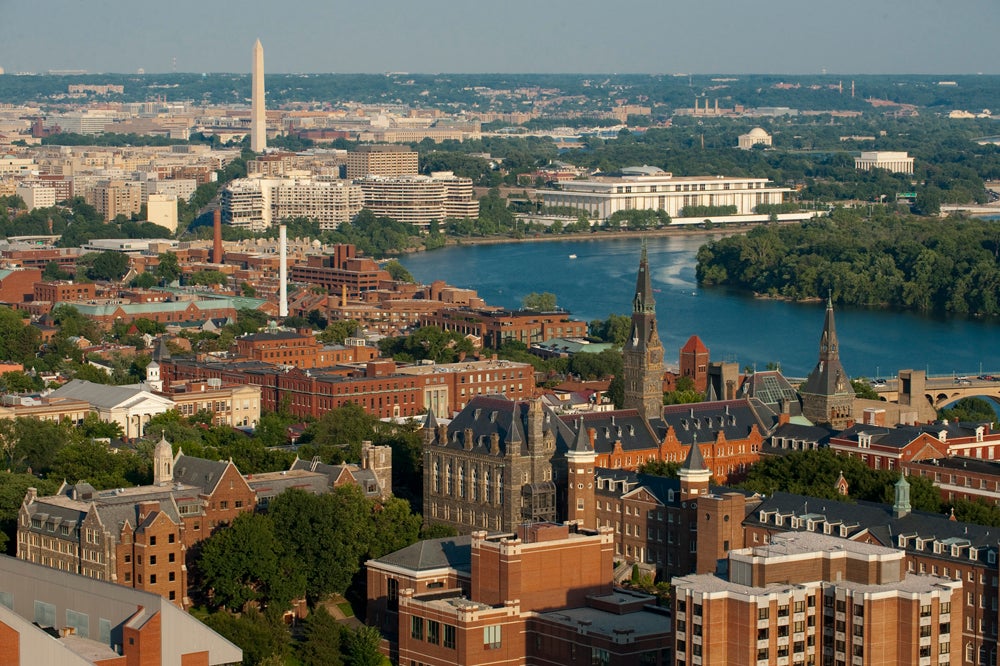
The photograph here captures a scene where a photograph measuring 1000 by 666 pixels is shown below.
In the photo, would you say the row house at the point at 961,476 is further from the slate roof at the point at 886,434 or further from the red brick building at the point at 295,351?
the red brick building at the point at 295,351

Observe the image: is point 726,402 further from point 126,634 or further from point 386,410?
point 126,634

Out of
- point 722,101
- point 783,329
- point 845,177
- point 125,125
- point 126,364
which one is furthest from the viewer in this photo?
point 722,101

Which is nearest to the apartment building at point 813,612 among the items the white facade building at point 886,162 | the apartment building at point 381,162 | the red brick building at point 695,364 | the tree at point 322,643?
the tree at point 322,643

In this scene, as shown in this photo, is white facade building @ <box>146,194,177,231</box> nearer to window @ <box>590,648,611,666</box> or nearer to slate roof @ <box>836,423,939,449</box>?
slate roof @ <box>836,423,939,449</box>

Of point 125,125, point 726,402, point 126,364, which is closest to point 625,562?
point 726,402

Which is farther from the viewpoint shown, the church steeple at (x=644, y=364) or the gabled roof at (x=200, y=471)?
the church steeple at (x=644, y=364)

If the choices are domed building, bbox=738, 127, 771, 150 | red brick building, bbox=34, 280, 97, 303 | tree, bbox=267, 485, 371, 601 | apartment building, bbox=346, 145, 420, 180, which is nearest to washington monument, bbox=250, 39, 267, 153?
apartment building, bbox=346, 145, 420, 180
